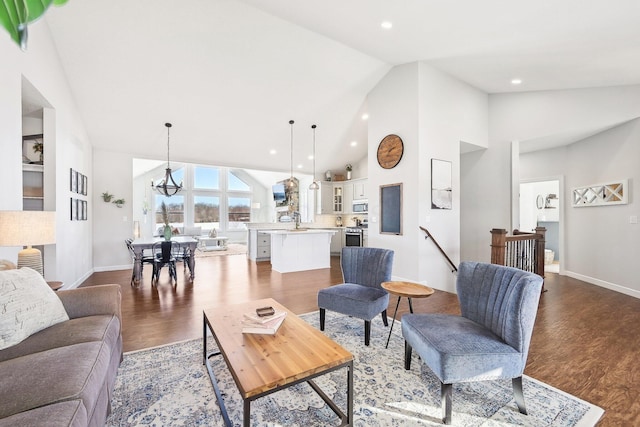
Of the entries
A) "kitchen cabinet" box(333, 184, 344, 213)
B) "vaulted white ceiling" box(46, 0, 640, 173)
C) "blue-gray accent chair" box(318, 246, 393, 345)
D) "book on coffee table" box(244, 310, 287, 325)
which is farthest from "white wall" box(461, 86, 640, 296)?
"book on coffee table" box(244, 310, 287, 325)

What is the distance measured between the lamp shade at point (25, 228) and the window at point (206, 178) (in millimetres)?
9285

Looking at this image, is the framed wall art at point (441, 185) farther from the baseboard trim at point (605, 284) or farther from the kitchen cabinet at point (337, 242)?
the kitchen cabinet at point (337, 242)

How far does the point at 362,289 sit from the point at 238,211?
9813mm

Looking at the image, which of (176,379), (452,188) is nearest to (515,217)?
(452,188)

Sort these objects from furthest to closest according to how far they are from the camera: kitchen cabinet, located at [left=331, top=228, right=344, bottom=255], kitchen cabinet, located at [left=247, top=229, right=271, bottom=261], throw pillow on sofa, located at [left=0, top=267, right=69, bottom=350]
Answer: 1. kitchen cabinet, located at [left=331, top=228, right=344, bottom=255]
2. kitchen cabinet, located at [left=247, top=229, right=271, bottom=261]
3. throw pillow on sofa, located at [left=0, top=267, right=69, bottom=350]

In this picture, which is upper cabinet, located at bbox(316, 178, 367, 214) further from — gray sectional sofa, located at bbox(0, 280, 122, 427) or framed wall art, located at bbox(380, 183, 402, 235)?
gray sectional sofa, located at bbox(0, 280, 122, 427)

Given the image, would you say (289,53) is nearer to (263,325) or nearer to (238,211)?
(263,325)

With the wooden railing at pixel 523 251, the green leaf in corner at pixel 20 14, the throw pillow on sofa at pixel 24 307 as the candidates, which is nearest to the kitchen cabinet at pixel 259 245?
the wooden railing at pixel 523 251

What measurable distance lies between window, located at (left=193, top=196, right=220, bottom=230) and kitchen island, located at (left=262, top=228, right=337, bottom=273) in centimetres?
609

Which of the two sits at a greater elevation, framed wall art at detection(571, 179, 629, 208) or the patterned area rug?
framed wall art at detection(571, 179, 629, 208)

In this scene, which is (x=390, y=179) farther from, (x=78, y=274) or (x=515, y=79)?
(x=78, y=274)

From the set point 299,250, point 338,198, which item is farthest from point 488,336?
point 338,198

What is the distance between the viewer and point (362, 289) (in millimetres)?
2879

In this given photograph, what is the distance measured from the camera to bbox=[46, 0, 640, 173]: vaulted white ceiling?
9.95 feet
